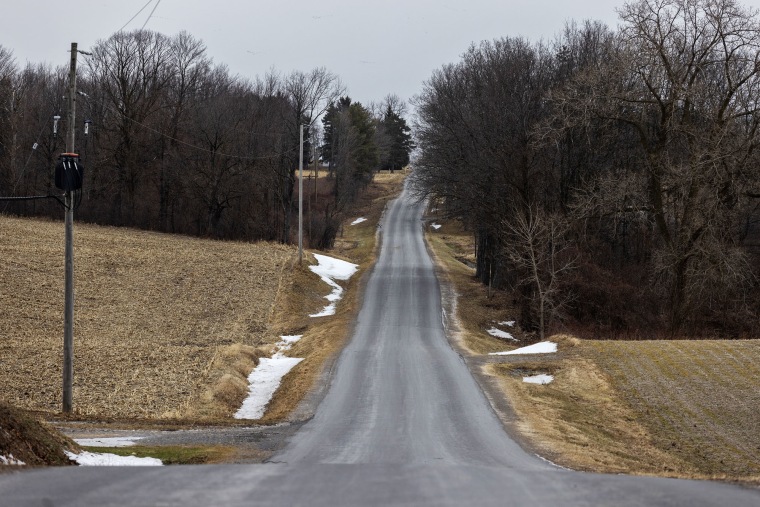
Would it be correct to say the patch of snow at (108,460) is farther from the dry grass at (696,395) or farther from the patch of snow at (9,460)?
the dry grass at (696,395)

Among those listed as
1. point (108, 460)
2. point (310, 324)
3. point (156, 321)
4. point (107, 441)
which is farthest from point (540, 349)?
point (108, 460)

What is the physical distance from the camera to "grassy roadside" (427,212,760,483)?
13.5 m

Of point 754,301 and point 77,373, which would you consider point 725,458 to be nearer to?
point 77,373

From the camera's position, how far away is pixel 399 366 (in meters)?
23.0

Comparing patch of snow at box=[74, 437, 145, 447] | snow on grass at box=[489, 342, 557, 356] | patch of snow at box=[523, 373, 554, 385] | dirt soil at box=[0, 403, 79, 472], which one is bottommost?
patch of snow at box=[523, 373, 554, 385]

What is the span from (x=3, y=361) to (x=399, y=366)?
1152cm

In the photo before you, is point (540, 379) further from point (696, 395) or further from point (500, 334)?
point (500, 334)

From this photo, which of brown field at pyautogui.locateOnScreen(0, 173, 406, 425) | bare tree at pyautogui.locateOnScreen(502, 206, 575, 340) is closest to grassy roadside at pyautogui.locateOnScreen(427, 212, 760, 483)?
brown field at pyautogui.locateOnScreen(0, 173, 406, 425)

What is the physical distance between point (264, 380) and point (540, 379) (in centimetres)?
824

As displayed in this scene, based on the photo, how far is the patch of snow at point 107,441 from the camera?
11391 millimetres

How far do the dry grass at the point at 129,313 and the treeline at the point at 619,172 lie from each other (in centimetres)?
1274

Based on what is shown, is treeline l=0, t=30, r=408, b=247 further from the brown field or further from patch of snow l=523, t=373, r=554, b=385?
patch of snow l=523, t=373, r=554, b=385

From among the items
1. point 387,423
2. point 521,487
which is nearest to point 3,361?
point 387,423

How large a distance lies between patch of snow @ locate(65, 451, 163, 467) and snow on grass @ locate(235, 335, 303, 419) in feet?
26.6
